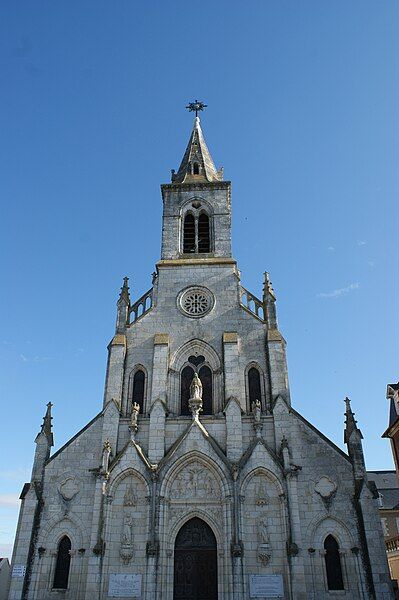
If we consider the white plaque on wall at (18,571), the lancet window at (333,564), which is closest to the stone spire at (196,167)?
the lancet window at (333,564)

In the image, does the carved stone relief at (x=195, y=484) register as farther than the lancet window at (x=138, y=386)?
No

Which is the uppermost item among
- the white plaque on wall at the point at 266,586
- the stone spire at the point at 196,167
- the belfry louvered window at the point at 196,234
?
the stone spire at the point at 196,167

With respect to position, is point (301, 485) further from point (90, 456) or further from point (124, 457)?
point (90, 456)

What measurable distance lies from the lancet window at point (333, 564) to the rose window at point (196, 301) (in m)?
11.9

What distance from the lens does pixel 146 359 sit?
24344 mm

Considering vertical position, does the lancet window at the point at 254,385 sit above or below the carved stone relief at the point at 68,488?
above

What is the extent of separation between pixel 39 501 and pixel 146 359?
7.89m

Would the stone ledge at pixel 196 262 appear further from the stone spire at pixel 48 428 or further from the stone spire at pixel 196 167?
the stone spire at pixel 48 428

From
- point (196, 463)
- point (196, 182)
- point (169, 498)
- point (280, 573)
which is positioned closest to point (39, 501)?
point (169, 498)

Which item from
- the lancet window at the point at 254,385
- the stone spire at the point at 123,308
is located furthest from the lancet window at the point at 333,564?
the stone spire at the point at 123,308

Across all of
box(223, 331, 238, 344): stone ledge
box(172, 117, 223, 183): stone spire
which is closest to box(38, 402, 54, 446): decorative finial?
box(223, 331, 238, 344): stone ledge

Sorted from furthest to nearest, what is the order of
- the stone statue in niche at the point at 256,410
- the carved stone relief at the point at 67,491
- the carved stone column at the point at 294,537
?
the stone statue in niche at the point at 256,410 → the carved stone relief at the point at 67,491 → the carved stone column at the point at 294,537

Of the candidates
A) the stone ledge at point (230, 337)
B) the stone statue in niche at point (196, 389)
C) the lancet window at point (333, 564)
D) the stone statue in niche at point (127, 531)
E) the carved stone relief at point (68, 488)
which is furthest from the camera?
the stone ledge at point (230, 337)

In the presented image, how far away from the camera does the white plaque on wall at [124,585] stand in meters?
18.9
